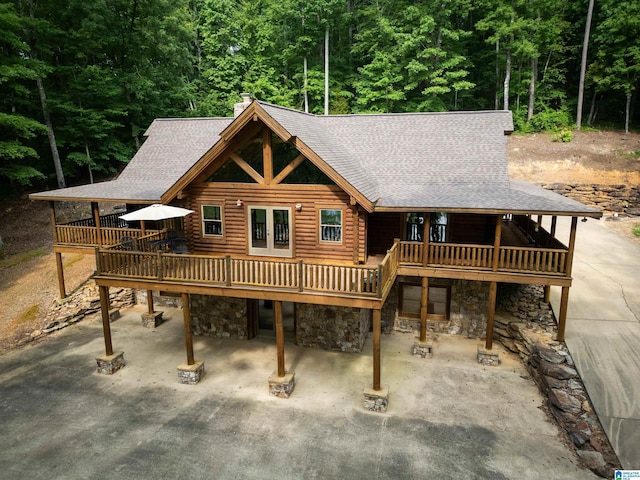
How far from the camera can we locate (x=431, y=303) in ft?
55.0

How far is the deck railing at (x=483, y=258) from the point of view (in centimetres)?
1330

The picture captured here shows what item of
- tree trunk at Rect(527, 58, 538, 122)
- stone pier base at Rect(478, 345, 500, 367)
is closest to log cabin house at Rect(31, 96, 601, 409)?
stone pier base at Rect(478, 345, 500, 367)

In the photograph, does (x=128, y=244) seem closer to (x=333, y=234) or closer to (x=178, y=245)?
(x=178, y=245)

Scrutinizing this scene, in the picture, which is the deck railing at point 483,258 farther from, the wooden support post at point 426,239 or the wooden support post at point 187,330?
the wooden support post at point 187,330

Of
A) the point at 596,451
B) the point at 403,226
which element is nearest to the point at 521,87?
the point at 403,226

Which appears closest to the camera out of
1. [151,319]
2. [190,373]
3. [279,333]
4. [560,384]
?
[560,384]

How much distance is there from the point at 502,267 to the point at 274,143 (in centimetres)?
882

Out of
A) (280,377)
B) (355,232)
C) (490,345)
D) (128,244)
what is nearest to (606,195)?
(490,345)

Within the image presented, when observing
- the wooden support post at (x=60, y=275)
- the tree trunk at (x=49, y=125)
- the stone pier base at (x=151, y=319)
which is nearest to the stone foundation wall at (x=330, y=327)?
the stone pier base at (x=151, y=319)

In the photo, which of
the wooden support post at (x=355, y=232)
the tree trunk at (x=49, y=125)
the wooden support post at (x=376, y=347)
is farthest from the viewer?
the tree trunk at (x=49, y=125)

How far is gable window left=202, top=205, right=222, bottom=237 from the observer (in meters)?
15.0

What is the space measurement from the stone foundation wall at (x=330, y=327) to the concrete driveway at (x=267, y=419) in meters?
0.45

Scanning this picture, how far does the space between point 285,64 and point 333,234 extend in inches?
1188

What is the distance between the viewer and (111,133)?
106ft
